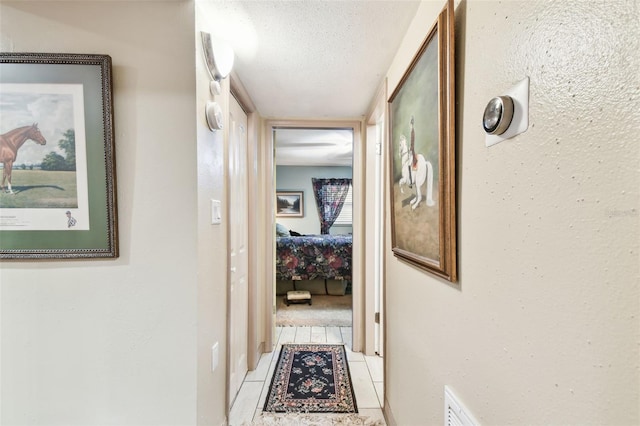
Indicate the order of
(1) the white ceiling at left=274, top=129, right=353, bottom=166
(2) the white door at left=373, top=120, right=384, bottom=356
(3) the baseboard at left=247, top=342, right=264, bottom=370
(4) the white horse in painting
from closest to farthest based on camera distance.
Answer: (4) the white horse in painting < (3) the baseboard at left=247, top=342, right=264, bottom=370 < (2) the white door at left=373, top=120, right=384, bottom=356 < (1) the white ceiling at left=274, top=129, right=353, bottom=166

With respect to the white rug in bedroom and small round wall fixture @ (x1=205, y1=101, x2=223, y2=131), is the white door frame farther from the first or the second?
small round wall fixture @ (x1=205, y1=101, x2=223, y2=131)

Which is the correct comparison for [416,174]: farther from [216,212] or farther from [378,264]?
[378,264]

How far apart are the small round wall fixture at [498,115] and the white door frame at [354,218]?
5.85ft

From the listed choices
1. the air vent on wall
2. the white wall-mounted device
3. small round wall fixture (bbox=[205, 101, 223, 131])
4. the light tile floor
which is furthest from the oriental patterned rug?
the white wall-mounted device

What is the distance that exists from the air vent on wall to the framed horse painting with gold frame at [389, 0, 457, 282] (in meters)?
0.39

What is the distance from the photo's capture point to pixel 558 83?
50cm

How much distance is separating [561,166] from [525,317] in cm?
33

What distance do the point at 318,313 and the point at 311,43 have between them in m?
2.94

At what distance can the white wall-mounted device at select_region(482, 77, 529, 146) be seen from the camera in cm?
58

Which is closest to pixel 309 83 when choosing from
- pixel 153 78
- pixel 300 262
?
pixel 153 78

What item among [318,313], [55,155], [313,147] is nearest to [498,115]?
[55,155]

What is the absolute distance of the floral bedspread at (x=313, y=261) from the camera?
151 inches

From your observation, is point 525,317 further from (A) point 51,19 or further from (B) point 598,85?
(A) point 51,19

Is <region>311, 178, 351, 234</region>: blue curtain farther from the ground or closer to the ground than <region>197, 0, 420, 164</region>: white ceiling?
closer to the ground
